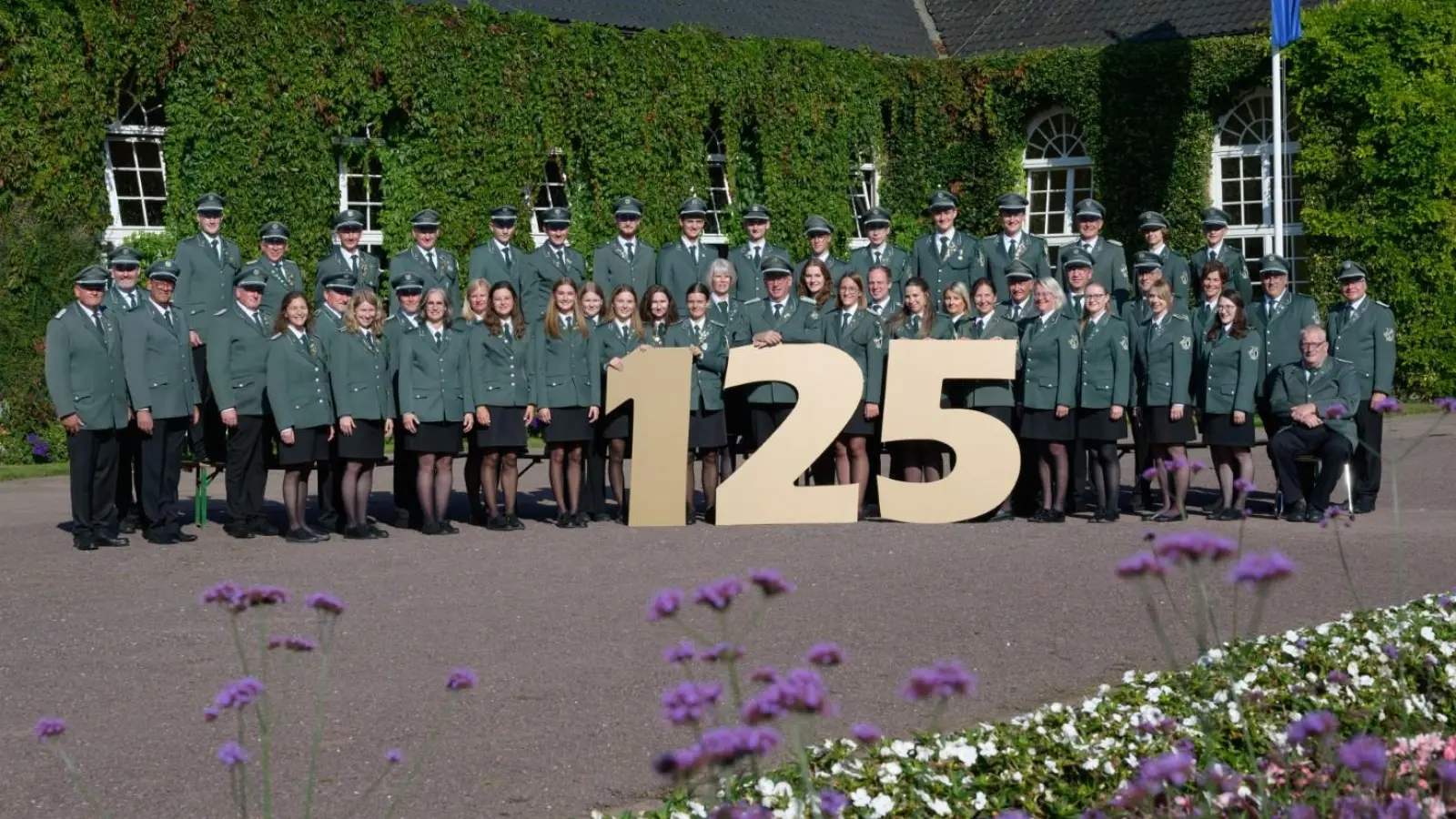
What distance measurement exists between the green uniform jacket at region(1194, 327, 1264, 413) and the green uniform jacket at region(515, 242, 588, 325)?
4.50m

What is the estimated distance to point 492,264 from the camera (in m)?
14.0

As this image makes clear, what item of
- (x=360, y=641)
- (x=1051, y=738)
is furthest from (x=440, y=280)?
(x=1051, y=738)

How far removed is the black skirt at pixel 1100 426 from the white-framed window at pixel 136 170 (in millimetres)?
10479

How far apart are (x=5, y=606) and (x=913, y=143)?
19197 mm

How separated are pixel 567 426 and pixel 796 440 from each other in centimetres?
145

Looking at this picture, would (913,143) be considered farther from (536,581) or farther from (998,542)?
(536,581)

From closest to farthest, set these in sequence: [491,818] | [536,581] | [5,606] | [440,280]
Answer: [491,818] → [5,606] → [536,581] → [440,280]

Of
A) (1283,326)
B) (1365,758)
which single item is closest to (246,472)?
(1283,326)

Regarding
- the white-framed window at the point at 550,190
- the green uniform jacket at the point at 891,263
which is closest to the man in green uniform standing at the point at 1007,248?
the green uniform jacket at the point at 891,263

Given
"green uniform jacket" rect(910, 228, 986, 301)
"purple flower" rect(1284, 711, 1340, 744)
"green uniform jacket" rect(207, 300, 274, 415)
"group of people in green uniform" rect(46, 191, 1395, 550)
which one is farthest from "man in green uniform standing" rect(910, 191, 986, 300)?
"purple flower" rect(1284, 711, 1340, 744)

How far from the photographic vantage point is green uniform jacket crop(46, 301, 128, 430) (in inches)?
447

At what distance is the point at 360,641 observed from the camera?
316 inches

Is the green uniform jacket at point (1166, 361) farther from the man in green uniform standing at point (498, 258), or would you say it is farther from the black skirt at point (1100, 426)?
the man in green uniform standing at point (498, 258)

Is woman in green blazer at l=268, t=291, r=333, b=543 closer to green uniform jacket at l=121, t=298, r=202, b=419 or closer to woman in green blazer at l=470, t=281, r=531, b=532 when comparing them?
green uniform jacket at l=121, t=298, r=202, b=419
